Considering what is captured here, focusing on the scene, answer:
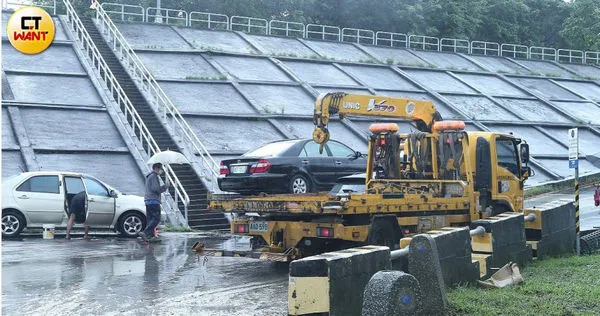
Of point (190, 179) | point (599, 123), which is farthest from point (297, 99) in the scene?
point (599, 123)

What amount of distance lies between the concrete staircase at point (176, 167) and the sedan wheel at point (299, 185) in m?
3.14

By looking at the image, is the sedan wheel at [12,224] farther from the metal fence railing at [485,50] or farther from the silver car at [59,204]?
the metal fence railing at [485,50]

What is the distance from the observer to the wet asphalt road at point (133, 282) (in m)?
8.88

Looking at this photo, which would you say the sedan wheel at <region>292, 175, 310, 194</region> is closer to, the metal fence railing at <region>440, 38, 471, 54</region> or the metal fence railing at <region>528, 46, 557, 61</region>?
the metal fence railing at <region>440, 38, 471, 54</region>

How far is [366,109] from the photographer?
13.7 meters

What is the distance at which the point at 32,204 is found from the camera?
16.4 meters

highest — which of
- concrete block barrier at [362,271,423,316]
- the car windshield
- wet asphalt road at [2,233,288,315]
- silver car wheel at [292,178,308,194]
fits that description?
the car windshield

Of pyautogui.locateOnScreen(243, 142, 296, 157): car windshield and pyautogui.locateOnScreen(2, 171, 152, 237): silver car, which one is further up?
pyautogui.locateOnScreen(243, 142, 296, 157): car windshield

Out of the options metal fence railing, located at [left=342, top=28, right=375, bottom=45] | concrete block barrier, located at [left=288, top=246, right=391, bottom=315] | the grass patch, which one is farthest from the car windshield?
metal fence railing, located at [left=342, top=28, right=375, bottom=45]

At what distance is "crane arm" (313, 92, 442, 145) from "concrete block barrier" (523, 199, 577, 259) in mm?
2800

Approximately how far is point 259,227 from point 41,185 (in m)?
7.01

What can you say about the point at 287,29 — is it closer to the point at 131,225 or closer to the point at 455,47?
the point at 455,47

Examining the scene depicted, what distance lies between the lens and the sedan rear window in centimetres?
1642

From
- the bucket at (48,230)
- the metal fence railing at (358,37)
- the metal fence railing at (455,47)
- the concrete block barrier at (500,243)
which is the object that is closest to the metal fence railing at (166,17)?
the metal fence railing at (358,37)
